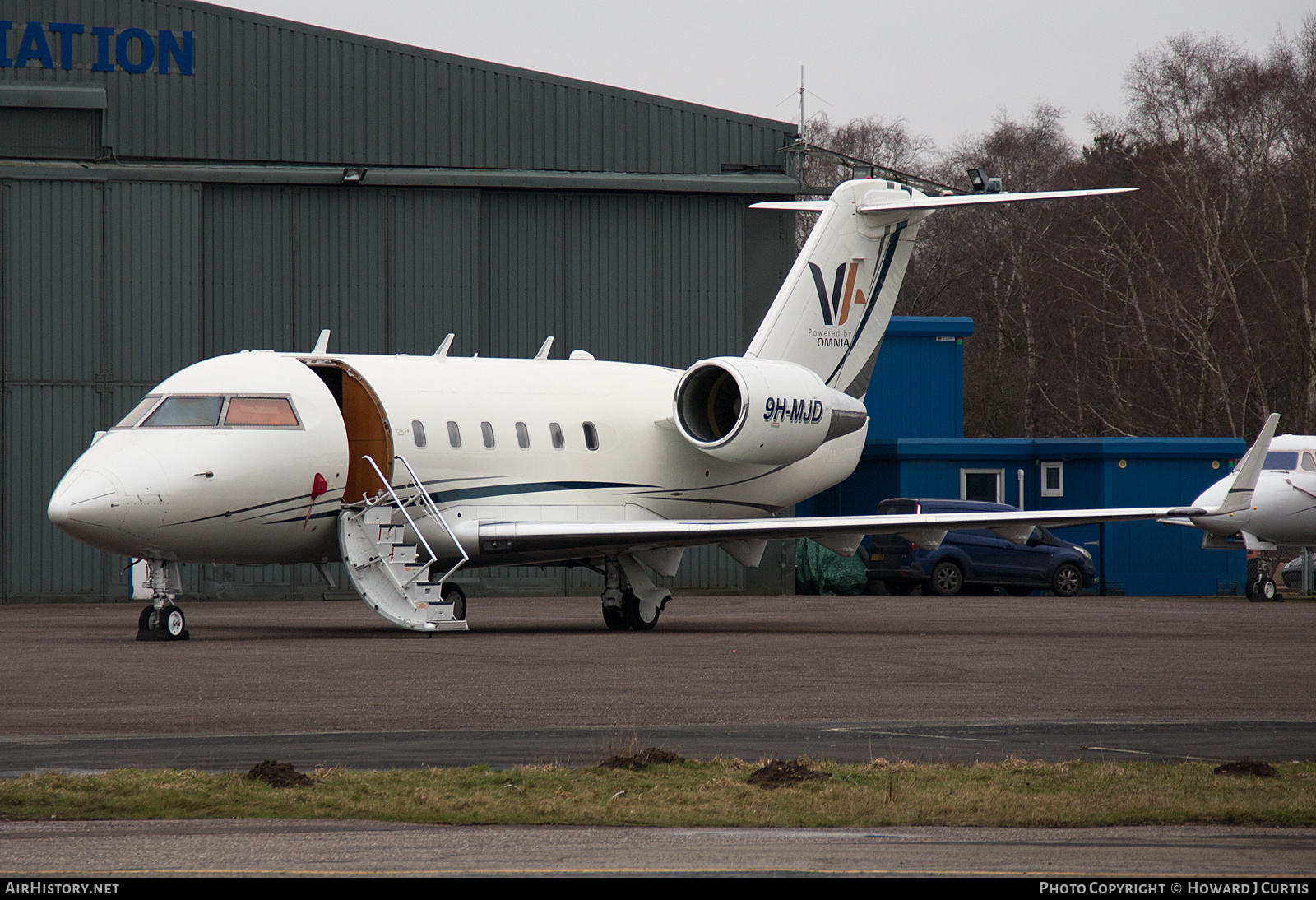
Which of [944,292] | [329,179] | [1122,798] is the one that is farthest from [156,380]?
[944,292]

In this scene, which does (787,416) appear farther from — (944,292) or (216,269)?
(944,292)

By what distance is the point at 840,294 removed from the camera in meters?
23.7

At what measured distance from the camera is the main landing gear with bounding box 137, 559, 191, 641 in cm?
1759

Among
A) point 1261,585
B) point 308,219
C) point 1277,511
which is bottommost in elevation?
point 1261,585

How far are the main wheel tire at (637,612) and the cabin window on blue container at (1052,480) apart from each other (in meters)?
17.2

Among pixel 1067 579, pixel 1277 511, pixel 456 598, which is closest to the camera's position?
pixel 456 598

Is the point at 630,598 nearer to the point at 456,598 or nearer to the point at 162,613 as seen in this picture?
the point at 456,598

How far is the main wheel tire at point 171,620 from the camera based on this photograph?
1758 centimetres

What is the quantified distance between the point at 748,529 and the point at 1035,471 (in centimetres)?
1819

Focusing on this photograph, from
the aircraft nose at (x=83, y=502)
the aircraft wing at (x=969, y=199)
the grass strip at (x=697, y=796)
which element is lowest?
the grass strip at (x=697, y=796)

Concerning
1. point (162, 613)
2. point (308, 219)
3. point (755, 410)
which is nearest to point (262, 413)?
point (162, 613)

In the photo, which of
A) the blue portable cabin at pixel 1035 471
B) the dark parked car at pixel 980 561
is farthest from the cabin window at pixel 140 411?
the blue portable cabin at pixel 1035 471

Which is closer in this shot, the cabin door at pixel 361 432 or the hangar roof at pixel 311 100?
the cabin door at pixel 361 432

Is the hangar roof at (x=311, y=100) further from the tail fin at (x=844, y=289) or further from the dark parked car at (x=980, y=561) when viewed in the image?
the dark parked car at (x=980, y=561)
